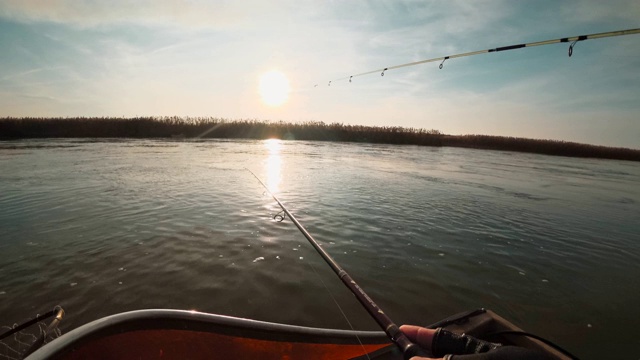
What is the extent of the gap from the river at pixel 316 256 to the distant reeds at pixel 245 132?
3207 centimetres

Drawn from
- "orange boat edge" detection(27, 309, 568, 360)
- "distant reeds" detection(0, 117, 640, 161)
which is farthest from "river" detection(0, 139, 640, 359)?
"distant reeds" detection(0, 117, 640, 161)

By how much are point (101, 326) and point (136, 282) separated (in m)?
2.86

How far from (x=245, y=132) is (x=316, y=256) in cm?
4419

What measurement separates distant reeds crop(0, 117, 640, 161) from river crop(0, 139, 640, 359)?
32070mm

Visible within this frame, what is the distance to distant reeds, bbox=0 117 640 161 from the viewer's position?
3594 cm

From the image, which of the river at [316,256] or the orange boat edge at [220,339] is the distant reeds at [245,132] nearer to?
the river at [316,256]

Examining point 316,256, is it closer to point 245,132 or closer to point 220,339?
point 220,339

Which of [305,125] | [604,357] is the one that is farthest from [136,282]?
[305,125]

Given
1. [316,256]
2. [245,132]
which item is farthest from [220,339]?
[245,132]

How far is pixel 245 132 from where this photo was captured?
47.4 meters

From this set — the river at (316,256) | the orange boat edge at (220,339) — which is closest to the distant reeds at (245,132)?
the river at (316,256)

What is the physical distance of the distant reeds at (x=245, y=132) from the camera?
1415 inches

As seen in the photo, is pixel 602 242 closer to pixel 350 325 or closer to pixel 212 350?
pixel 350 325

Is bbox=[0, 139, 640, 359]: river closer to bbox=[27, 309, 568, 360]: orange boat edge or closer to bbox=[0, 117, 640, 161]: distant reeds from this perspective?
bbox=[27, 309, 568, 360]: orange boat edge
